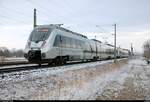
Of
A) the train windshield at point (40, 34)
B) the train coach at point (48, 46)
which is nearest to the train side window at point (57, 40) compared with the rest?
the train coach at point (48, 46)

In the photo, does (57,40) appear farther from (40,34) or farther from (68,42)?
(68,42)

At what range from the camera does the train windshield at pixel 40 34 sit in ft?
71.9

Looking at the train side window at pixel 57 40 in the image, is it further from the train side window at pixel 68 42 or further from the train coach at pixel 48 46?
the train side window at pixel 68 42

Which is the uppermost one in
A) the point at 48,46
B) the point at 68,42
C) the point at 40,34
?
the point at 40,34

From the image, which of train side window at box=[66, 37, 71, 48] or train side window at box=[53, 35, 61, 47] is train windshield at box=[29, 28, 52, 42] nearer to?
train side window at box=[53, 35, 61, 47]

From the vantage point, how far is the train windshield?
2191cm

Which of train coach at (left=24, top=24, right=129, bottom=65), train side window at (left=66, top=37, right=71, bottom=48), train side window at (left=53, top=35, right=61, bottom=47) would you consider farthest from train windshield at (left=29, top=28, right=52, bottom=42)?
train side window at (left=66, top=37, right=71, bottom=48)

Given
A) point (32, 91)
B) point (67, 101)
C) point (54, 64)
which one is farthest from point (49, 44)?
point (67, 101)

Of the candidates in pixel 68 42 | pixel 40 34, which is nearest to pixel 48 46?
pixel 40 34

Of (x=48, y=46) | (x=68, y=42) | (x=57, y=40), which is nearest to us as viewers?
(x=48, y=46)

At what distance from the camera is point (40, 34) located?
22.2m

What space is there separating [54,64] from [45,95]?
50.9ft

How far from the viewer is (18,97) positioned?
28.7 ft

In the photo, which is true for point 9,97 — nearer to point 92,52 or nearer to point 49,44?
point 49,44
